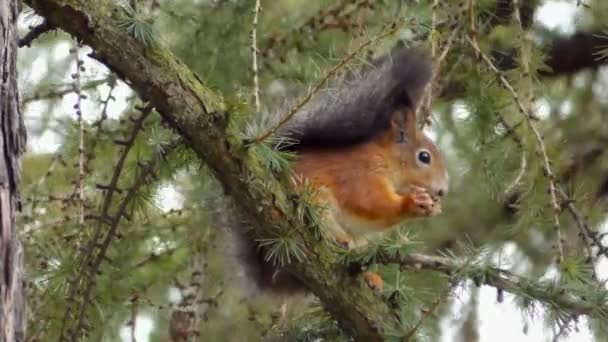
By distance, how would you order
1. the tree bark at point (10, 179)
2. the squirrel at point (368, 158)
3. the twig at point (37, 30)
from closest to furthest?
1. the tree bark at point (10, 179)
2. the twig at point (37, 30)
3. the squirrel at point (368, 158)

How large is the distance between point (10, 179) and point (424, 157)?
1168mm

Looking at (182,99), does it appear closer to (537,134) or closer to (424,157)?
(537,134)

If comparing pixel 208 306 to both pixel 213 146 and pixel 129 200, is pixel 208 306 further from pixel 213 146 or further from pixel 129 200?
pixel 213 146

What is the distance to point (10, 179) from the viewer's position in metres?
1.46

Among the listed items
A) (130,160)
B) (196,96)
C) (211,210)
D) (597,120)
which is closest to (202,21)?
(130,160)

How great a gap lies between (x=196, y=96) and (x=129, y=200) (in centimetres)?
26

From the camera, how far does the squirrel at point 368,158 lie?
225cm

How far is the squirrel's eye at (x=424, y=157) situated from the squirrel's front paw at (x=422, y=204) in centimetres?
10

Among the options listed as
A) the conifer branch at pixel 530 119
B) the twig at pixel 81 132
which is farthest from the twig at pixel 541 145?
the twig at pixel 81 132

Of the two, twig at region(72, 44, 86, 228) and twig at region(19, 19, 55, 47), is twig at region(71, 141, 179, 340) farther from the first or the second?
twig at region(19, 19, 55, 47)

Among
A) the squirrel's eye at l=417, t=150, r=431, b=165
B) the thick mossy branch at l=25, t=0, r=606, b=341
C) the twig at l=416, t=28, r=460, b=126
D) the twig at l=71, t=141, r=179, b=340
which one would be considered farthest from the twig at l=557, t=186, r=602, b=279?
the twig at l=71, t=141, r=179, b=340

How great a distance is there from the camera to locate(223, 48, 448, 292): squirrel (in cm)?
225

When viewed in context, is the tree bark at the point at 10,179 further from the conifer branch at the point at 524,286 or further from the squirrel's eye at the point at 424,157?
the squirrel's eye at the point at 424,157

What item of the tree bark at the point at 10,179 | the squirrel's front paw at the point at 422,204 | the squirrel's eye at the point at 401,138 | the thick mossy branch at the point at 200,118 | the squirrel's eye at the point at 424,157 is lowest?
the tree bark at the point at 10,179
